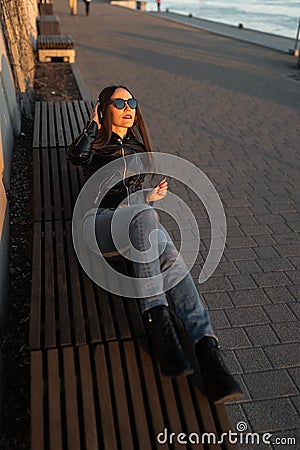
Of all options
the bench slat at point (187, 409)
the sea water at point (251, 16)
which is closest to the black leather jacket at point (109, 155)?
the bench slat at point (187, 409)

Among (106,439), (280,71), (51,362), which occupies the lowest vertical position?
(106,439)

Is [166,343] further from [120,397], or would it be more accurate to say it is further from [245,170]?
[245,170]

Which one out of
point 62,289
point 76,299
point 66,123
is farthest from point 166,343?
point 66,123

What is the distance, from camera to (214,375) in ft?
7.31

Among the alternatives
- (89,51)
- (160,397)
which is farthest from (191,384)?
(89,51)

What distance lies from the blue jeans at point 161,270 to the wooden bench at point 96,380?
159mm

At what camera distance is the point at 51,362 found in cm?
231

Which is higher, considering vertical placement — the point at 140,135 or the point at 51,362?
the point at 140,135

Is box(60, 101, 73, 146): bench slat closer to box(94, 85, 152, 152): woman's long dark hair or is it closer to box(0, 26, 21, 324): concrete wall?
box(0, 26, 21, 324): concrete wall

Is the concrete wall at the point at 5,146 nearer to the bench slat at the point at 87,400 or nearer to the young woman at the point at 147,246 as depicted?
the young woman at the point at 147,246

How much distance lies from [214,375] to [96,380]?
63 centimetres

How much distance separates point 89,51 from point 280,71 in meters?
6.46

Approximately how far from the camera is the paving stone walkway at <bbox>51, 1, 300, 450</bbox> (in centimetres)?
296

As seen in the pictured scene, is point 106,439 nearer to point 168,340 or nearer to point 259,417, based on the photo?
point 168,340
